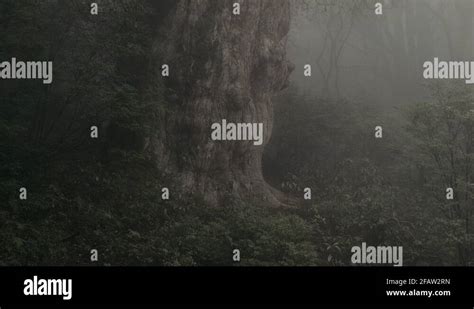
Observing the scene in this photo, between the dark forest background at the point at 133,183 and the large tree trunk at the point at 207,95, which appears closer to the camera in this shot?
the dark forest background at the point at 133,183

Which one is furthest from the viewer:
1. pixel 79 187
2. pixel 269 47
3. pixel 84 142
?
pixel 269 47

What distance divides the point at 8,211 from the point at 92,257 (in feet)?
7.31

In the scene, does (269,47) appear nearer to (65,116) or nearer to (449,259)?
(65,116)

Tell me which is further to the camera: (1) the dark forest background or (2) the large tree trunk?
(2) the large tree trunk

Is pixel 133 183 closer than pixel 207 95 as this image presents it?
Yes

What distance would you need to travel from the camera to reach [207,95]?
16406 mm

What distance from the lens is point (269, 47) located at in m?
18.2

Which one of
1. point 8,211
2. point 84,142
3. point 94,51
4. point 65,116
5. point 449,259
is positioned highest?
point 94,51

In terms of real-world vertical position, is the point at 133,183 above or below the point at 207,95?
below

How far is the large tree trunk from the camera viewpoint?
1617 centimetres

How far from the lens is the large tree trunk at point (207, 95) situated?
53.1ft
